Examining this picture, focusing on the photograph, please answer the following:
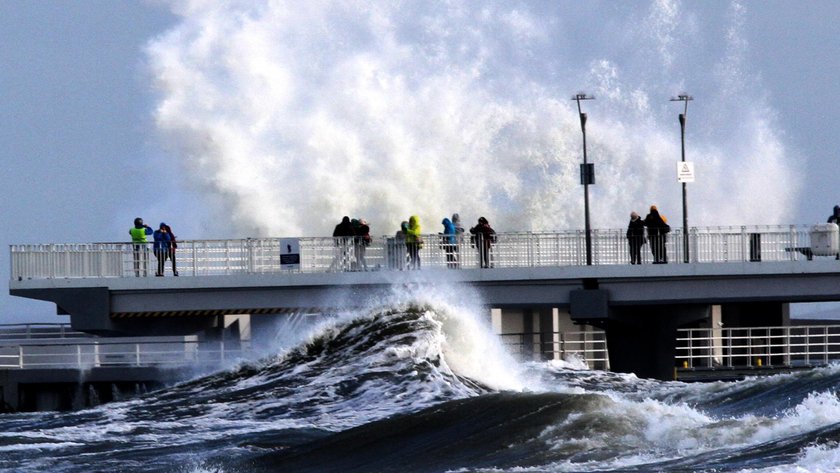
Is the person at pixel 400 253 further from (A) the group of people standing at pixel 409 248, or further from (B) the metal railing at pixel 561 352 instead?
(B) the metal railing at pixel 561 352

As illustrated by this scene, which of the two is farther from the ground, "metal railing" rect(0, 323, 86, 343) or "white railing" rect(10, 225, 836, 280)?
"white railing" rect(10, 225, 836, 280)

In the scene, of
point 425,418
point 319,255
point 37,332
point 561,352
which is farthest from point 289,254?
point 425,418

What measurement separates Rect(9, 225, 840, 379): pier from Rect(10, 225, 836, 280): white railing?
0.08 ft

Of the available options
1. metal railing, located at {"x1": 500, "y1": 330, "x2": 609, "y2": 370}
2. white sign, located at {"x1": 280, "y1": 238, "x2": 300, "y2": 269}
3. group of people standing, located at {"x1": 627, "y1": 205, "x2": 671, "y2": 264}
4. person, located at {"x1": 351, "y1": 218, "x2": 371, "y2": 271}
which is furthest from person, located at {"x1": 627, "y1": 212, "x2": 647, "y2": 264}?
white sign, located at {"x1": 280, "y1": 238, "x2": 300, "y2": 269}

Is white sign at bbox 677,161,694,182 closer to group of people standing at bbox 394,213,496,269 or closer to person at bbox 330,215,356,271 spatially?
group of people standing at bbox 394,213,496,269

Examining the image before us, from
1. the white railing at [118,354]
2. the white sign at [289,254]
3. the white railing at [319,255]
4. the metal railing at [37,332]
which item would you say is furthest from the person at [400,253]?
the metal railing at [37,332]

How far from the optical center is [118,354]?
138 feet

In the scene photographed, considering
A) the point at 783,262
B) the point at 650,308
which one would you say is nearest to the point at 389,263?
the point at 650,308

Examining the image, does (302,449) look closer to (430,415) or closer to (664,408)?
(430,415)

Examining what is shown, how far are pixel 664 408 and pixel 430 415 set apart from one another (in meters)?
4.91

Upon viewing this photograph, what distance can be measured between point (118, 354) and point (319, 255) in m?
5.43

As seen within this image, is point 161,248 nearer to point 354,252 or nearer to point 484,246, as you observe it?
point 354,252

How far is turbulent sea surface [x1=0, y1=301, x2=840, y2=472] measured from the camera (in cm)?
2611

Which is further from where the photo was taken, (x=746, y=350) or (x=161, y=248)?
(x=746, y=350)
